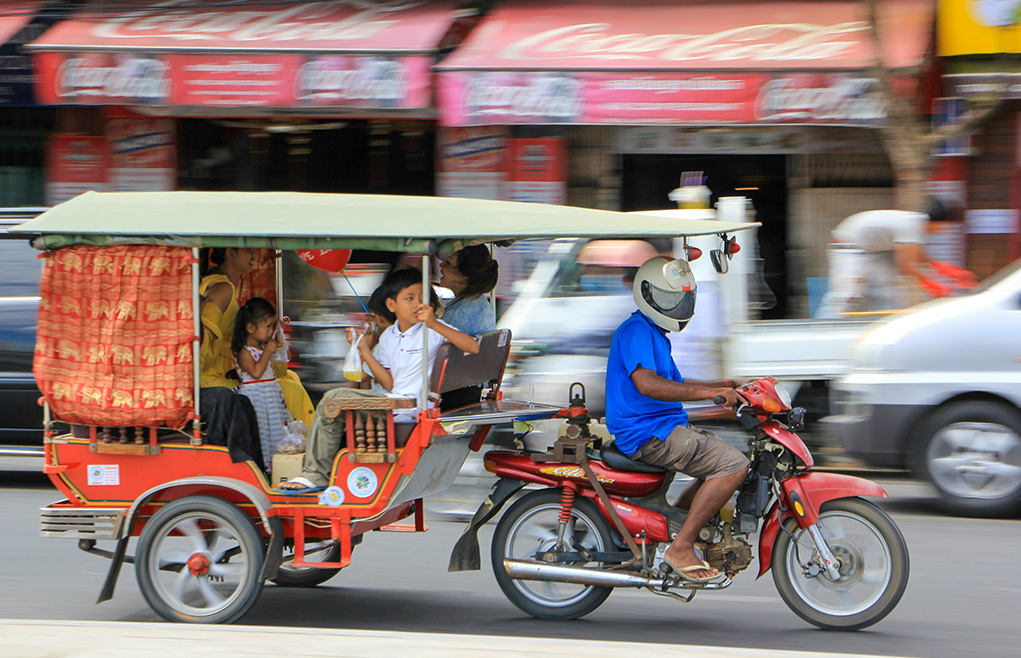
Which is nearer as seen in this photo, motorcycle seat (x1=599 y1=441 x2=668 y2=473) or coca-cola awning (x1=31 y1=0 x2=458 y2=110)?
motorcycle seat (x1=599 y1=441 x2=668 y2=473)

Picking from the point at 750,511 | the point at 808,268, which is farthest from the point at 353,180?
the point at 750,511

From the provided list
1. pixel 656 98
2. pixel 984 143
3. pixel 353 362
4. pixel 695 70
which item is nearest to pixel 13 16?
pixel 656 98

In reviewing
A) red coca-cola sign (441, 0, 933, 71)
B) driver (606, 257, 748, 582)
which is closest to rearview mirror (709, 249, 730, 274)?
driver (606, 257, 748, 582)

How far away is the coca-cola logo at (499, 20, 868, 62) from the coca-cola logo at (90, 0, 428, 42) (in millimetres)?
1787

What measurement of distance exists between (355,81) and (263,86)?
0.94 meters

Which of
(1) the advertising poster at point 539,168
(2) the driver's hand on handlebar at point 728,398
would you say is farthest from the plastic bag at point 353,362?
(1) the advertising poster at point 539,168

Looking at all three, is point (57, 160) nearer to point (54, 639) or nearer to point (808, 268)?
point (808, 268)

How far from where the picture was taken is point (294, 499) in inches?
195

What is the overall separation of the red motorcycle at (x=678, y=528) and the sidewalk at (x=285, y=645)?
518 mm

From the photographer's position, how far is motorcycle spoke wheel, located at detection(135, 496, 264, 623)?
4852 mm

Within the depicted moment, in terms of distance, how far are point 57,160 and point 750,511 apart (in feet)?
34.3

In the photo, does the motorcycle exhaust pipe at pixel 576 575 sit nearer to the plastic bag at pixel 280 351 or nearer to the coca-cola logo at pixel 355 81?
the plastic bag at pixel 280 351

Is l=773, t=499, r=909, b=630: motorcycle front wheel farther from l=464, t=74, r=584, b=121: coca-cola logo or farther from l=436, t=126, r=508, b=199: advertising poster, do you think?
l=436, t=126, r=508, b=199: advertising poster

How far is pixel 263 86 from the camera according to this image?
1159 cm
